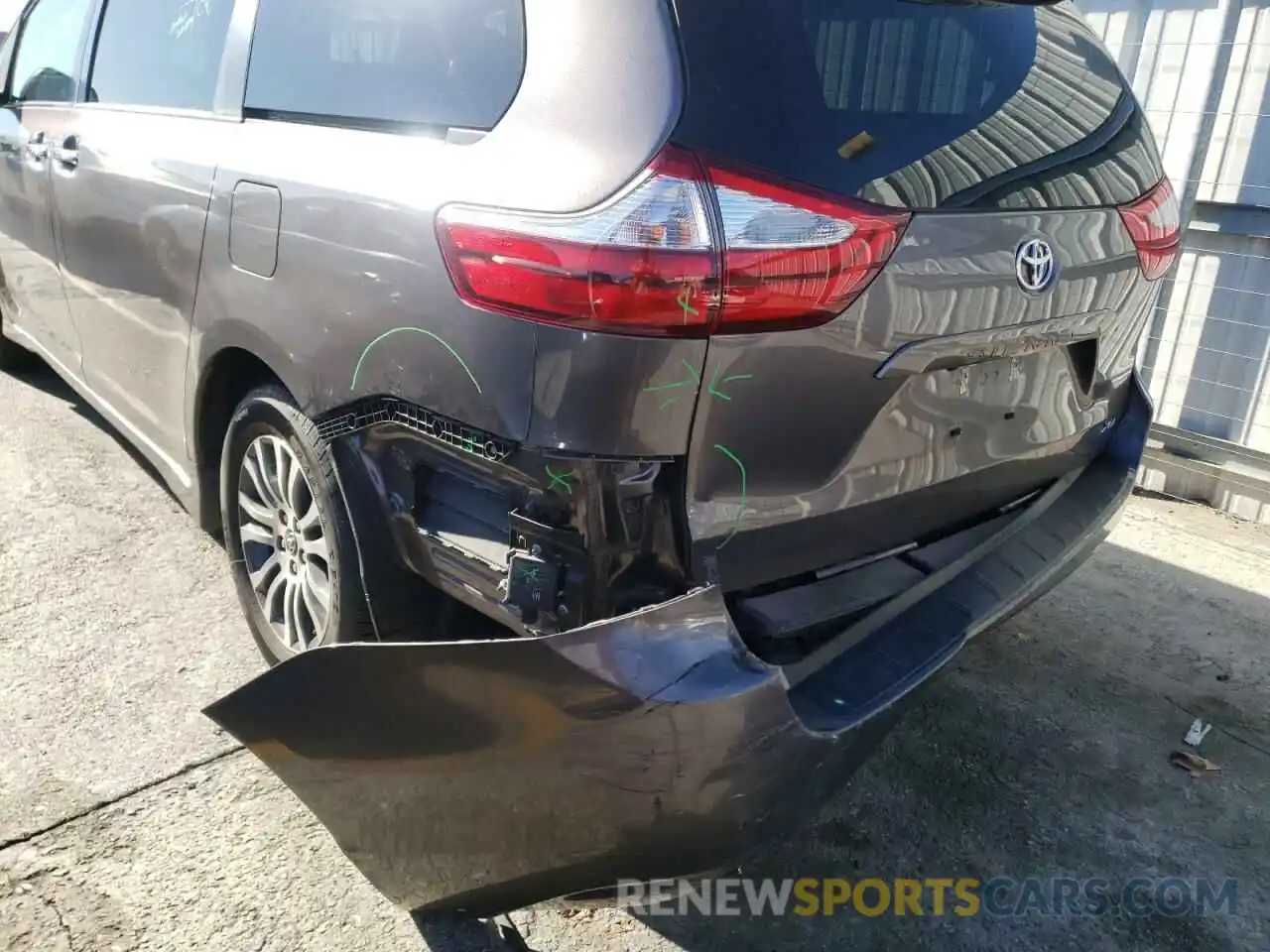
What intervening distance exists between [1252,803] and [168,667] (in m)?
2.89

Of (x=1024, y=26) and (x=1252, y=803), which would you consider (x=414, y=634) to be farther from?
(x=1252, y=803)

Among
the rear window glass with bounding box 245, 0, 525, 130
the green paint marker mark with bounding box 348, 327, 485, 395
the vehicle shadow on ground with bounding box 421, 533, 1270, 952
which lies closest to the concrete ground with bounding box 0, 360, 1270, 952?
the vehicle shadow on ground with bounding box 421, 533, 1270, 952

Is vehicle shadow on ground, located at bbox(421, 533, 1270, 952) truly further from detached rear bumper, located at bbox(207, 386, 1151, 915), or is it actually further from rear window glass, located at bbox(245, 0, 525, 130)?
rear window glass, located at bbox(245, 0, 525, 130)

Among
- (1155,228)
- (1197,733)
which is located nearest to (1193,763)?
(1197,733)

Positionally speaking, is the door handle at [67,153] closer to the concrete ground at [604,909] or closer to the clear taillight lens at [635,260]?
the concrete ground at [604,909]

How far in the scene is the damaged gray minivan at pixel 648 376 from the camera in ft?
5.18

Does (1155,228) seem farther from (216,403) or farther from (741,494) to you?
(216,403)

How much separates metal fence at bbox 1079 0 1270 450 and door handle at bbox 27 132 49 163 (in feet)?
14.8

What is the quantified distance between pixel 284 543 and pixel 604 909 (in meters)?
1.16

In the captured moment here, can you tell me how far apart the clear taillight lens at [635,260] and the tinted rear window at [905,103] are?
0.33ft

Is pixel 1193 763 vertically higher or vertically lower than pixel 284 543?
lower

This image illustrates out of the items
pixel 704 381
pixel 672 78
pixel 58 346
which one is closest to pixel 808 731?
pixel 704 381

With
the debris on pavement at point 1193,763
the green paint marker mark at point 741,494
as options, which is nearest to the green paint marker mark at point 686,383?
the green paint marker mark at point 741,494

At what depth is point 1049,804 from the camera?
258 cm
